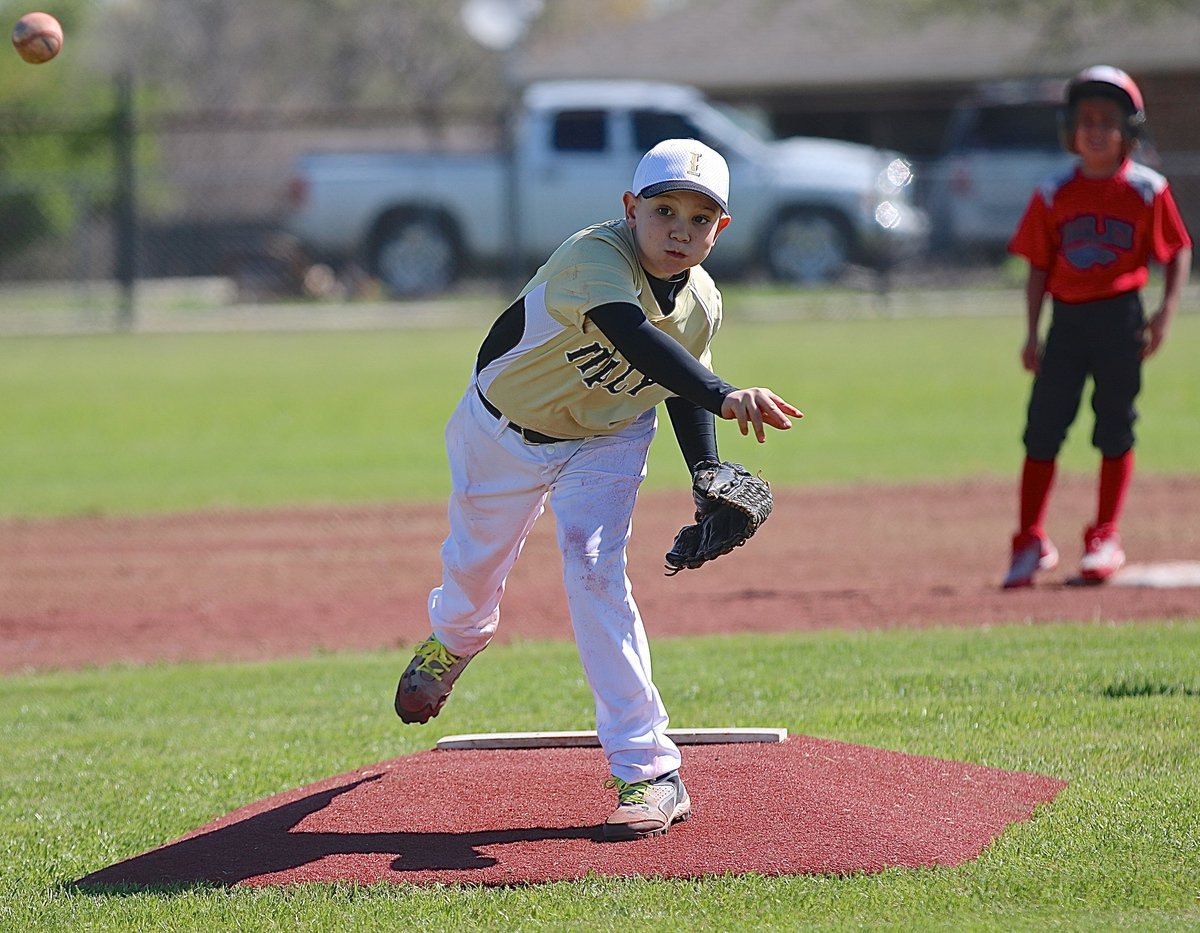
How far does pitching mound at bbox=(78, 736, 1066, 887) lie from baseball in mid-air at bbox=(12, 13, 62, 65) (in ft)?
9.91

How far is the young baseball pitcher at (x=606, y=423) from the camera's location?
163 inches

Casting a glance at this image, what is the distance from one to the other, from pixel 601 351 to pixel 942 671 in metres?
2.45

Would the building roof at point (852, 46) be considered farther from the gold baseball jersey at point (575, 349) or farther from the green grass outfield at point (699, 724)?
the gold baseball jersey at point (575, 349)

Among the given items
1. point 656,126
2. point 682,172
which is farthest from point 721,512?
point 656,126

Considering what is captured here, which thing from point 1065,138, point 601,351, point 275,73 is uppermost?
→ point 275,73

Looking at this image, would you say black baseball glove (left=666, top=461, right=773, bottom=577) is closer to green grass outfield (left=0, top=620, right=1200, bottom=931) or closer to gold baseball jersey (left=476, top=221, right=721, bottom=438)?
gold baseball jersey (left=476, top=221, right=721, bottom=438)

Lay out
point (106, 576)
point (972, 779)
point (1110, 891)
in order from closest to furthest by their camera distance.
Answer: point (1110, 891), point (972, 779), point (106, 576)

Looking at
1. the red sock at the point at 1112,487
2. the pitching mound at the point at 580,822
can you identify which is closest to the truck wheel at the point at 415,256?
the red sock at the point at 1112,487

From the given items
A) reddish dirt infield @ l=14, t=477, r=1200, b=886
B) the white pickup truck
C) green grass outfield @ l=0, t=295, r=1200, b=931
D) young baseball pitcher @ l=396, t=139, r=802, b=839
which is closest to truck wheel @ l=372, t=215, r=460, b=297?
the white pickup truck

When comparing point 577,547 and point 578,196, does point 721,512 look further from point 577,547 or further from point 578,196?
point 578,196

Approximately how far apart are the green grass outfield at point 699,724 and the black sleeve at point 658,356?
3.73ft

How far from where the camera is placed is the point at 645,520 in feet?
33.0

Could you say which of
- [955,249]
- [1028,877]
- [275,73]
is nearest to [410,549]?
[1028,877]

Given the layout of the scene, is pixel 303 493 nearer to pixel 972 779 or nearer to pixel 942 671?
pixel 942 671
